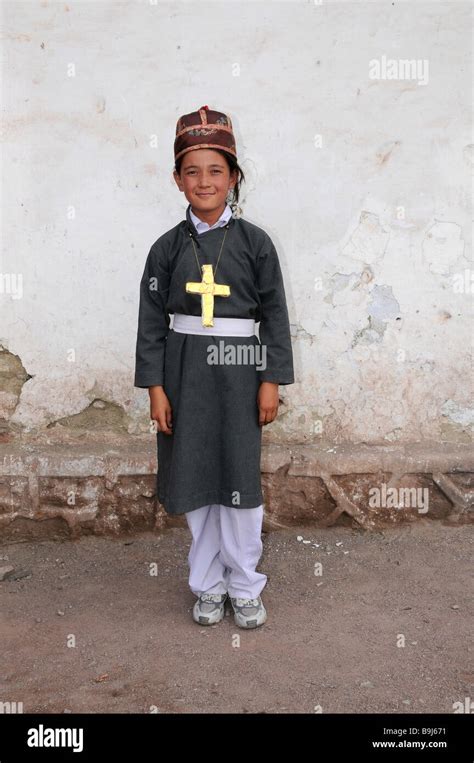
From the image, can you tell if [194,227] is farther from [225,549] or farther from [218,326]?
[225,549]

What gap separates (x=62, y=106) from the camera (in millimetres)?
3479

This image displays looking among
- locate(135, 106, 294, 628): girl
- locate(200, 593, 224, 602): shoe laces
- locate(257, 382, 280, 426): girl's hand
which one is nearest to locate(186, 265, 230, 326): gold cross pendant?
locate(135, 106, 294, 628): girl

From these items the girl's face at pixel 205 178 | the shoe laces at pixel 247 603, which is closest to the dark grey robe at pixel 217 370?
the girl's face at pixel 205 178

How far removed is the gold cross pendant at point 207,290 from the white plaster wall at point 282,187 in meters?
0.91

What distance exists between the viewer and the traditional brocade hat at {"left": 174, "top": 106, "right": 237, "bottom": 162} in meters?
2.63

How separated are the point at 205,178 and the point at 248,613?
153cm

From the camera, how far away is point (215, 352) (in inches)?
109

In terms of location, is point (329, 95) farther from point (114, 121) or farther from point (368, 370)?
point (368, 370)

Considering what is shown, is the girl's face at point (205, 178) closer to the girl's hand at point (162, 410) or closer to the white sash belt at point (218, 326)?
the white sash belt at point (218, 326)

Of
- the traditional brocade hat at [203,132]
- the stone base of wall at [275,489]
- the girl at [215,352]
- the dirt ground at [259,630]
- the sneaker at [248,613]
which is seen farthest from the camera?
the stone base of wall at [275,489]

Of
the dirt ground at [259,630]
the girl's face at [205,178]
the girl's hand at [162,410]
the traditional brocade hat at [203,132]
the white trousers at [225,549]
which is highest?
the traditional brocade hat at [203,132]

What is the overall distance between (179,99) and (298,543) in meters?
2.02

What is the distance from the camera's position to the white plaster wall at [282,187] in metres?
3.45

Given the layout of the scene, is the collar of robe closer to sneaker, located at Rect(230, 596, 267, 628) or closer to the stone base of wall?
the stone base of wall
